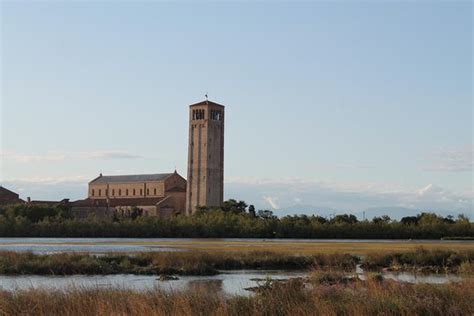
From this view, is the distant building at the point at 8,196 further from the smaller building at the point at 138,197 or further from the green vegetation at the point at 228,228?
the green vegetation at the point at 228,228

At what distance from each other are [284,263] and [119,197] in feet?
493

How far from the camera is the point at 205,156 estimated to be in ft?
567

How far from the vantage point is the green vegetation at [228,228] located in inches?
4486

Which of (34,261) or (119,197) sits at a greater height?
(119,197)

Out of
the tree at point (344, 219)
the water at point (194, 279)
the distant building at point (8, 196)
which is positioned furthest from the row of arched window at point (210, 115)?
the water at point (194, 279)

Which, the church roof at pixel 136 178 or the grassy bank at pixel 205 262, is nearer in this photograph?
the grassy bank at pixel 205 262

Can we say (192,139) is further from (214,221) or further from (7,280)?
(7,280)

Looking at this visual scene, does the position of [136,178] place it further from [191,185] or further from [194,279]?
[194,279]

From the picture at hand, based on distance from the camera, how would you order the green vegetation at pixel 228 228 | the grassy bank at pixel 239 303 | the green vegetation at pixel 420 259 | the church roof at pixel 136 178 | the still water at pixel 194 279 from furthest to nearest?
the church roof at pixel 136 178
the green vegetation at pixel 228 228
the green vegetation at pixel 420 259
the still water at pixel 194 279
the grassy bank at pixel 239 303

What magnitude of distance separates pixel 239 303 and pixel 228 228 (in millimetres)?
101432

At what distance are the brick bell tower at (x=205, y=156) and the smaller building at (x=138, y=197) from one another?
7.70m

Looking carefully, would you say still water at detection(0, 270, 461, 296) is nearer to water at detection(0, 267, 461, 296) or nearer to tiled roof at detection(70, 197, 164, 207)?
water at detection(0, 267, 461, 296)

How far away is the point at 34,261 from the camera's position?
39469mm

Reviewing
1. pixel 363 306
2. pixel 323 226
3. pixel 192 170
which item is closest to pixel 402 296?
pixel 363 306
